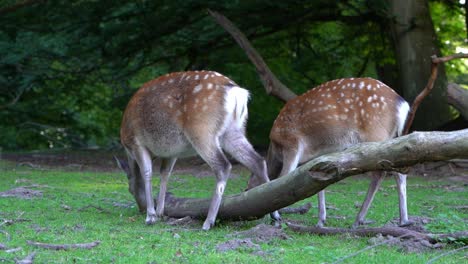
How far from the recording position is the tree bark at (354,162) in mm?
5523

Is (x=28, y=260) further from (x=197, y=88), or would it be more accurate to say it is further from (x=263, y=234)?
(x=197, y=88)

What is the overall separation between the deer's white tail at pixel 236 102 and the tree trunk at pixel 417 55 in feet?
21.0

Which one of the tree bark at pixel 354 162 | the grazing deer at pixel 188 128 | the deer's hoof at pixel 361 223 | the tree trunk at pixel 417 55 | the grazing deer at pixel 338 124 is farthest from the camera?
the tree trunk at pixel 417 55

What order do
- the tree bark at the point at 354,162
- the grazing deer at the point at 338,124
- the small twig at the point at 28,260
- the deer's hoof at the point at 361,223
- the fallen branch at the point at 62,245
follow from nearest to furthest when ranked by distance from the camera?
the small twig at the point at 28,260 → the tree bark at the point at 354,162 → the fallen branch at the point at 62,245 → the deer's hoof at the point at 361,223 → the grazing deer at the point at 338,124

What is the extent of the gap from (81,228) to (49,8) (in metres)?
8.05

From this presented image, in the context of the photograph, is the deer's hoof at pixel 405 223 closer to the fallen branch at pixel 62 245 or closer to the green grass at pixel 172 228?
the green grass at pixel 172 228

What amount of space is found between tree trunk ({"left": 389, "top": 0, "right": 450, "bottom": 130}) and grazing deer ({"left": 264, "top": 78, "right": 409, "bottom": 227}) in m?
5.21

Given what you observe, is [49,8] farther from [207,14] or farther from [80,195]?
[80,195]

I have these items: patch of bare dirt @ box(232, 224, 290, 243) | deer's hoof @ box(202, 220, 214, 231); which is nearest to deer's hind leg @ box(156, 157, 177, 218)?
deer's hoof @ box(202, 220, 214, 231)

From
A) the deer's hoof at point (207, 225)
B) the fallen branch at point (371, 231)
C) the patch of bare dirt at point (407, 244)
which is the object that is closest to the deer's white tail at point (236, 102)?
the deer's hoof at point (207, 225)

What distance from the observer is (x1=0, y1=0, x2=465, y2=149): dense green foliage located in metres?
13.9

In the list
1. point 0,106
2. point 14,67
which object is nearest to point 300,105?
point 14,67

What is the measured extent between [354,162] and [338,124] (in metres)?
2.52

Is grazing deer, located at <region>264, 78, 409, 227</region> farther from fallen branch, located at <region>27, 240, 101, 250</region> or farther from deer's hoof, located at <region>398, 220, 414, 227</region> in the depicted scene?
fallen branch, located at <region>27, 240, 101, 250</region>
